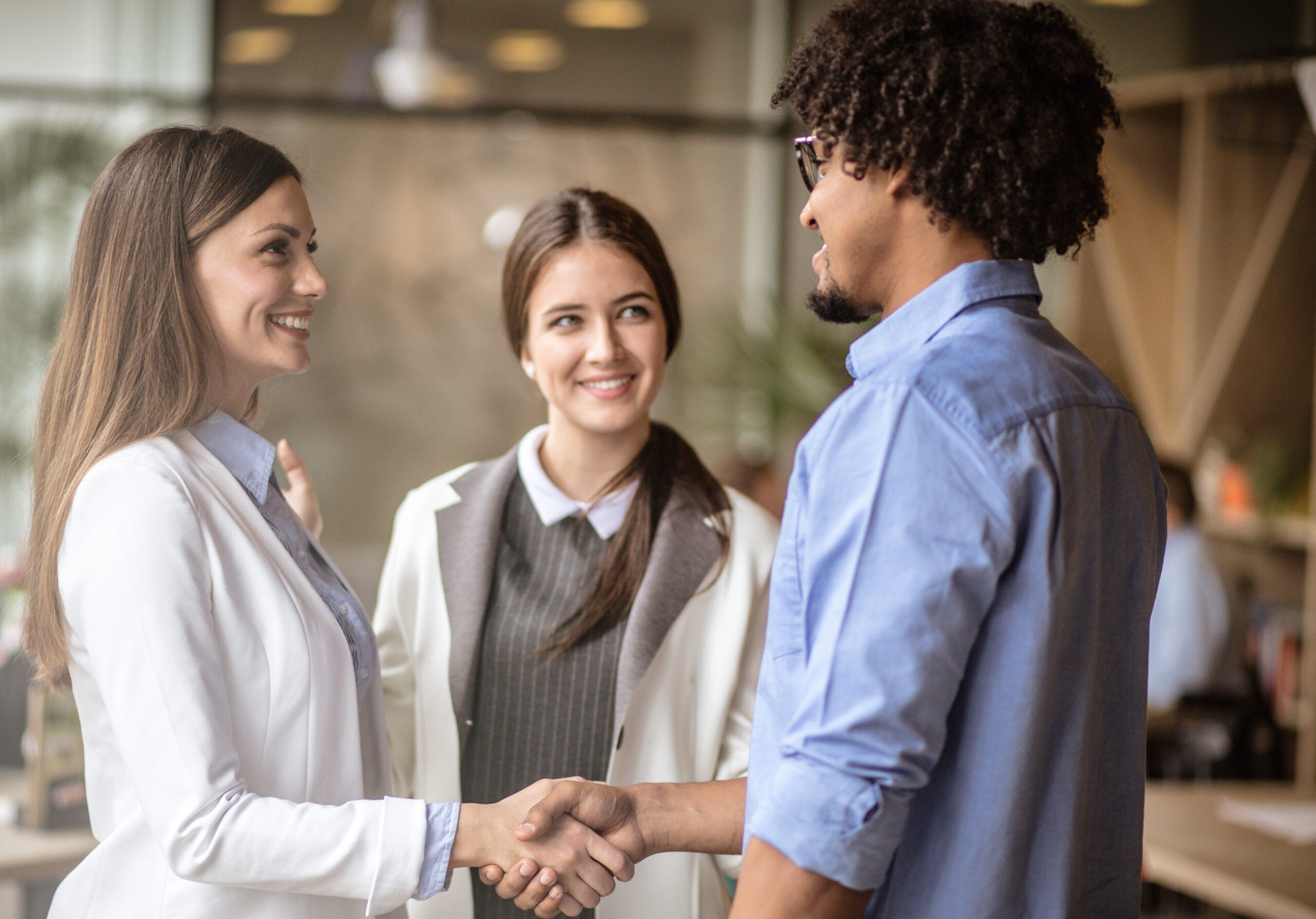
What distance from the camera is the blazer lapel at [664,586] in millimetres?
1569

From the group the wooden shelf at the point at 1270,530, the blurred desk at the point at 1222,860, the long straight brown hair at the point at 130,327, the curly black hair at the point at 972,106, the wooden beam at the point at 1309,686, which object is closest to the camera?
the curly black hair at the point at 972,106

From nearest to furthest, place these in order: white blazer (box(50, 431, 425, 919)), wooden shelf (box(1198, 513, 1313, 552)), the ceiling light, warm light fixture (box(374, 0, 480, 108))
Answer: white blazer (box(50, 431, 425, 919)), wooden shelf (box(1198, 513, 1313, 552)), warm light fixture (box(374, 0, 480, 108)), the ceiling light

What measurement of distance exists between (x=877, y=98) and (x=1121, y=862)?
73 cm

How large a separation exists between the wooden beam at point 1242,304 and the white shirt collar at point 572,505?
338 centimetres

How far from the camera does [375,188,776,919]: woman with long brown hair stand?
1.61 m

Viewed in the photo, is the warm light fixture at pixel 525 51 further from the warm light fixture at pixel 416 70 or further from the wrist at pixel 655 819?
the wrist at pixel 655 819

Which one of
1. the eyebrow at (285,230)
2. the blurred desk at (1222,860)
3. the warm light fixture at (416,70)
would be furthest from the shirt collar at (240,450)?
the warm light fixture at (416,70)

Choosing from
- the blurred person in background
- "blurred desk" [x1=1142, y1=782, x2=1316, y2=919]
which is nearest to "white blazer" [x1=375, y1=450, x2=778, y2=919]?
"blurred desk" [x1=1142, y1=782, x2=1316, y2=919]

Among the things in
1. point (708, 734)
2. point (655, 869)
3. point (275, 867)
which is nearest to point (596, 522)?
point (708, 734)

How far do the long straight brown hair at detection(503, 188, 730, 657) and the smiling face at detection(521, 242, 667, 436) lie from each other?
0.08 feet

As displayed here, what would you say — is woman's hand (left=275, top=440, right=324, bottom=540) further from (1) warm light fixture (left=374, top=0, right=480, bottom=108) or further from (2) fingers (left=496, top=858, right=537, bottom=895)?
(1) warm light fixture (left=374, top=0, right=480, bottom=108)

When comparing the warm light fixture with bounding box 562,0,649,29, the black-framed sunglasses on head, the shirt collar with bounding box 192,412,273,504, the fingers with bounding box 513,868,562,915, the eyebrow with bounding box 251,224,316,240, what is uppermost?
the warm light fixture with bounding box 562,0,649,29

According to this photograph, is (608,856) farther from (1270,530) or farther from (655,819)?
(1270,530)

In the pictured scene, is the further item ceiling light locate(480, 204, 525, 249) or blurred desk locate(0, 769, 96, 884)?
ceiling light locate(480, 204, 525, 249)
